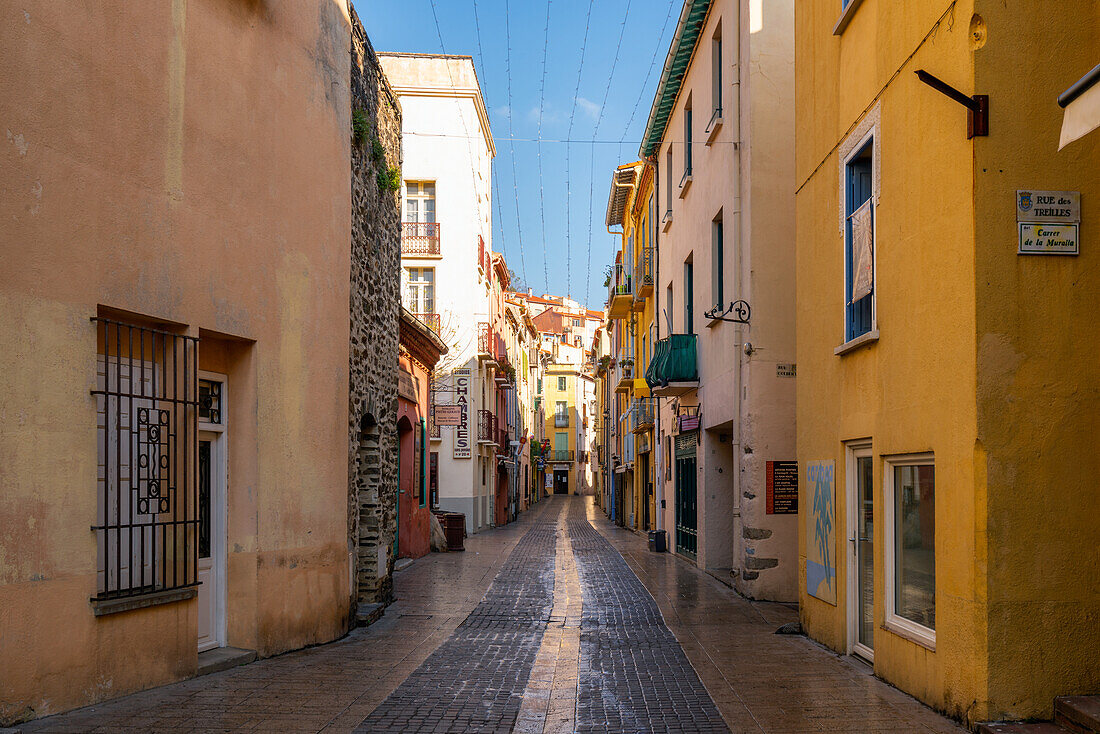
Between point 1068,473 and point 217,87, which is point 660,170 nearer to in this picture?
point 217,87

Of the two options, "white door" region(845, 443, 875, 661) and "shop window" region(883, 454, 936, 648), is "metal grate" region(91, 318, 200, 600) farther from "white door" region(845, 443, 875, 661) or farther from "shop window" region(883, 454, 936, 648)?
"white door" region(845, 443, 875, 661)

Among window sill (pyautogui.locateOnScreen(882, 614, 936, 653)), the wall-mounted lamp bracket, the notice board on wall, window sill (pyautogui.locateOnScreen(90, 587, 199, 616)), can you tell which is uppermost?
the wall-mounted lamp bracket

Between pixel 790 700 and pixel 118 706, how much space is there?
190 inches

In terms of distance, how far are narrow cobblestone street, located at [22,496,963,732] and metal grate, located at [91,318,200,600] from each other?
97cm

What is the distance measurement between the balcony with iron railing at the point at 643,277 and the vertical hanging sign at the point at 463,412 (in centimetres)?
588

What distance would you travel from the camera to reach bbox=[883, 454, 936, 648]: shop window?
7090mm

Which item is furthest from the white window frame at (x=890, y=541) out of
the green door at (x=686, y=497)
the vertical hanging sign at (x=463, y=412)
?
the vertical hanging sign at (x=463, y=412)

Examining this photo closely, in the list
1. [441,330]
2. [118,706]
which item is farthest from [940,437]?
[441,330]

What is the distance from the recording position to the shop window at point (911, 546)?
709cm

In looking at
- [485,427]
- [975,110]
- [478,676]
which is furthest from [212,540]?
[485,427]

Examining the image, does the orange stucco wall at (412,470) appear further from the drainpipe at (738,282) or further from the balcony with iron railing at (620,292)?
the balcony with iron railing at (620,292)

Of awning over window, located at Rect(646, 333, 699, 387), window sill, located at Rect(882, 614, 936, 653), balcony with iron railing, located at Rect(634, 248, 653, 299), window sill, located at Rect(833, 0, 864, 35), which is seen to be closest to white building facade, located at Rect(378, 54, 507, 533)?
balcony with iron railing, located at Rect(634, 248, 653, 299)

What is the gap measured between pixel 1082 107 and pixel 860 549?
184 inches

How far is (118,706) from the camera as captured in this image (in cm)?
671
